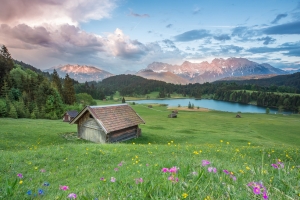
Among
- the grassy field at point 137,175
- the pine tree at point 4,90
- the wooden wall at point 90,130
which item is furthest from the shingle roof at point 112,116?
the pine tree at point 4,90

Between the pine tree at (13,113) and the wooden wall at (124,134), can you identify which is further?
the pine tree at (13,113)

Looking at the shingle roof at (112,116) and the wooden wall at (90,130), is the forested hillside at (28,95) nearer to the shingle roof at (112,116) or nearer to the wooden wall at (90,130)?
the wooden wall at (90,130)

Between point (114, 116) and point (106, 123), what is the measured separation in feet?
8.14

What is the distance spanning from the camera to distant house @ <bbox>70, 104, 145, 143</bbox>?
81.7ft

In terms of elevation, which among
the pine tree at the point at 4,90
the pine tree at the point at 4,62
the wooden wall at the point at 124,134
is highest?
the pine tree at the point at 4,62

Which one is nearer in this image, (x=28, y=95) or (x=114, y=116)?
(x=114, y=116)

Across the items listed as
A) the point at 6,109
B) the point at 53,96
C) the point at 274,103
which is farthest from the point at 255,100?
the point at 6,109

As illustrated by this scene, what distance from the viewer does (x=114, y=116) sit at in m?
26.9

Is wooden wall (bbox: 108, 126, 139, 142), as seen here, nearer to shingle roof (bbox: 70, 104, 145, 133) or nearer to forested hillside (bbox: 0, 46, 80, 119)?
shingle roof (bbox: 70, 104, 145, 133)

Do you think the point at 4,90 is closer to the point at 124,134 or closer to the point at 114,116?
the point at 114,116

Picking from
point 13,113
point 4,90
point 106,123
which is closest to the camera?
point 106,123

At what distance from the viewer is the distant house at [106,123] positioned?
24898 millimetres

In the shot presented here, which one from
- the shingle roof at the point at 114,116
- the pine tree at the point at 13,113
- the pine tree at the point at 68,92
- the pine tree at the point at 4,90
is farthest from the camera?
the pine tree at the point at 68,92

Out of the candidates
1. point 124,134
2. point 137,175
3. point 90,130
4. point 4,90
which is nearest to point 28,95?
point 4,90
